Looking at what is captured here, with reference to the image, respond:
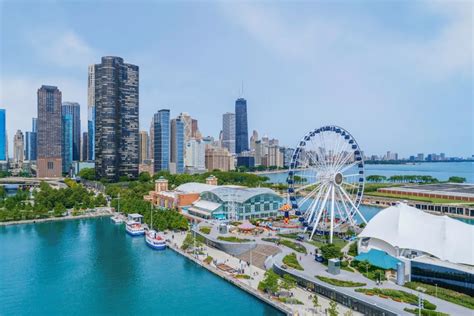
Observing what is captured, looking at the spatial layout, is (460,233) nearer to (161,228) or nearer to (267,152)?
(161,228)

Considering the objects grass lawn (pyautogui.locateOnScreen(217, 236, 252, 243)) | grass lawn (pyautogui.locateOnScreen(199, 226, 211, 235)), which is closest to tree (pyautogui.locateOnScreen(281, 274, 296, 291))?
grass lawn (pyautogui.locateOnScreen(217, 236, 252, 243))

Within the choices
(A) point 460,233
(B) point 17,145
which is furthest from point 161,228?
(B) point 17,145

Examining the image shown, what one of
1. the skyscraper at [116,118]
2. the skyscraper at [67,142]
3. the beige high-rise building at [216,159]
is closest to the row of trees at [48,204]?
the skyscraper at [116,118]

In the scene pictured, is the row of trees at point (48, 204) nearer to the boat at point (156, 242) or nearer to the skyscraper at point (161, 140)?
the boat at point (156, 242)

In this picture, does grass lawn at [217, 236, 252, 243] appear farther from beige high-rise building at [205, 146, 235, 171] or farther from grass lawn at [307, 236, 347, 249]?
beige high-rise building at [205, 146, 235, 171]

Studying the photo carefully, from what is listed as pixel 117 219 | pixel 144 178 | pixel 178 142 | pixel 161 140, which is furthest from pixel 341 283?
Result: pixel 178 142

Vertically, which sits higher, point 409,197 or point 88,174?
point 88,174

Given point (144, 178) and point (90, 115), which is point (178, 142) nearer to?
point (144, 178)
